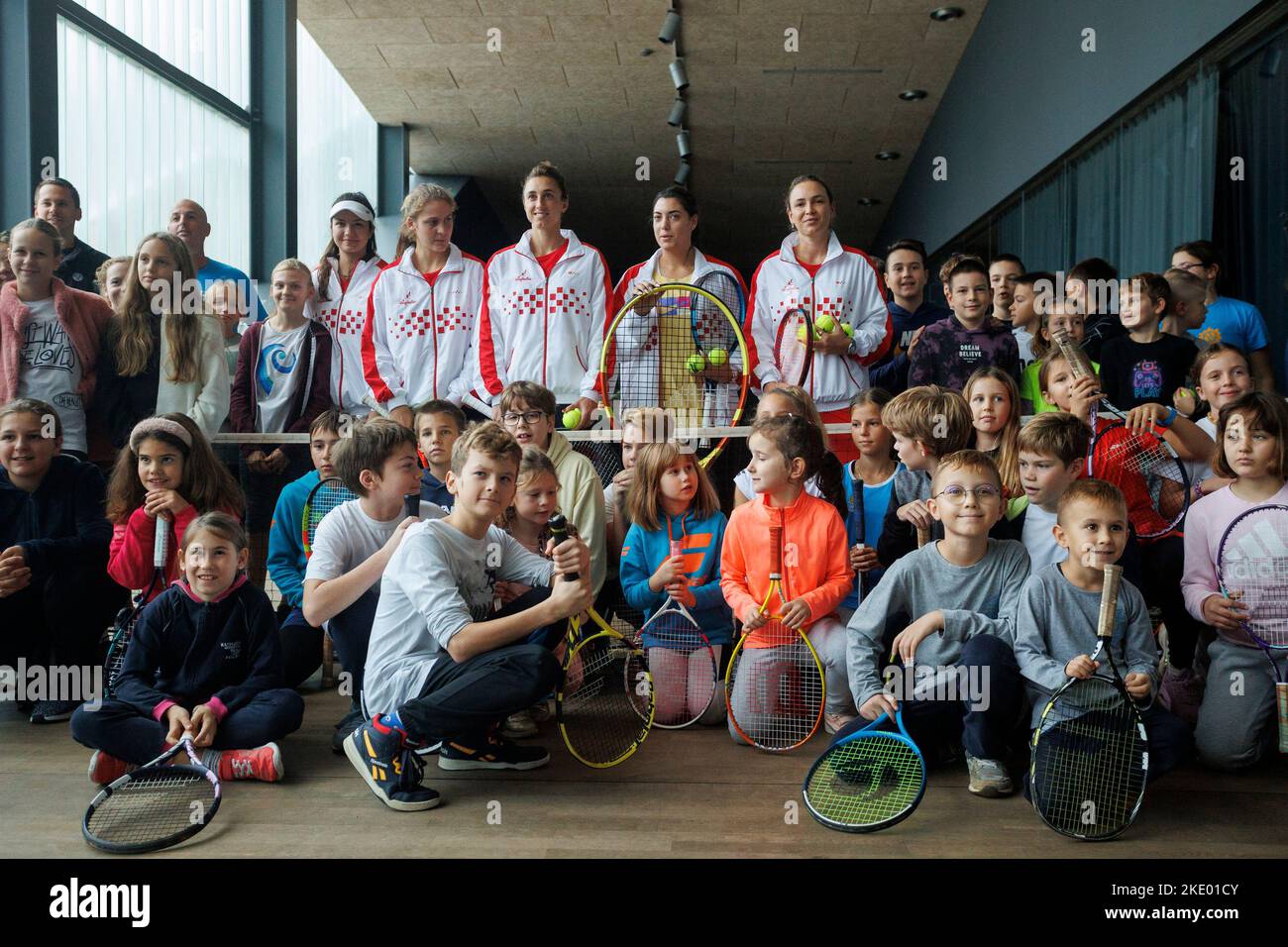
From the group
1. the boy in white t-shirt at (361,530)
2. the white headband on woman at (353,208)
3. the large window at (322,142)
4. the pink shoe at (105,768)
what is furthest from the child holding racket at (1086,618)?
the large window at (322,142)

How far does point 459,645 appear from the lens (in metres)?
→ 2.65

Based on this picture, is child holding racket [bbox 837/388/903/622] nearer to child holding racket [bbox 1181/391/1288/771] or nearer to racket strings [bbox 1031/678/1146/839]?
child holding racket [bbox 1181/391/1288/771]

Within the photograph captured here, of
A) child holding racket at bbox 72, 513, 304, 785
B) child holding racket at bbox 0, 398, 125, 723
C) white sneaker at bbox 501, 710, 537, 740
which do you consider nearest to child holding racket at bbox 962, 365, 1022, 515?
white sneaker at bbox 501, 710, 537, 740

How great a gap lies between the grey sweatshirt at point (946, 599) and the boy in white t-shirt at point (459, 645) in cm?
80

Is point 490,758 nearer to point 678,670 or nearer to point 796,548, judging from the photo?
point 678,670

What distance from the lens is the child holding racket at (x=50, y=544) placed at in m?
3.51

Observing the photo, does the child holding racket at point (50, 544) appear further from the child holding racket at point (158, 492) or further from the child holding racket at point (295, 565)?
the child holding racket at point (295, 565)

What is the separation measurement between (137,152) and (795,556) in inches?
210

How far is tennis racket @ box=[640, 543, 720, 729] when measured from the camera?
3332 mm

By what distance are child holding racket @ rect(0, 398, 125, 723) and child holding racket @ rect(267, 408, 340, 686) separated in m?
0.59

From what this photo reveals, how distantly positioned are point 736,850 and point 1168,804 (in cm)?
120

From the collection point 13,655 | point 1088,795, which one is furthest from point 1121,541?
point 13,655

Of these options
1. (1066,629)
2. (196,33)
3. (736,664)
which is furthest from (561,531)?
(196,33)

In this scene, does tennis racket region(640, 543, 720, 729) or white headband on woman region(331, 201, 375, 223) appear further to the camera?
white headband on woman region(331, 201, 375, 223)
